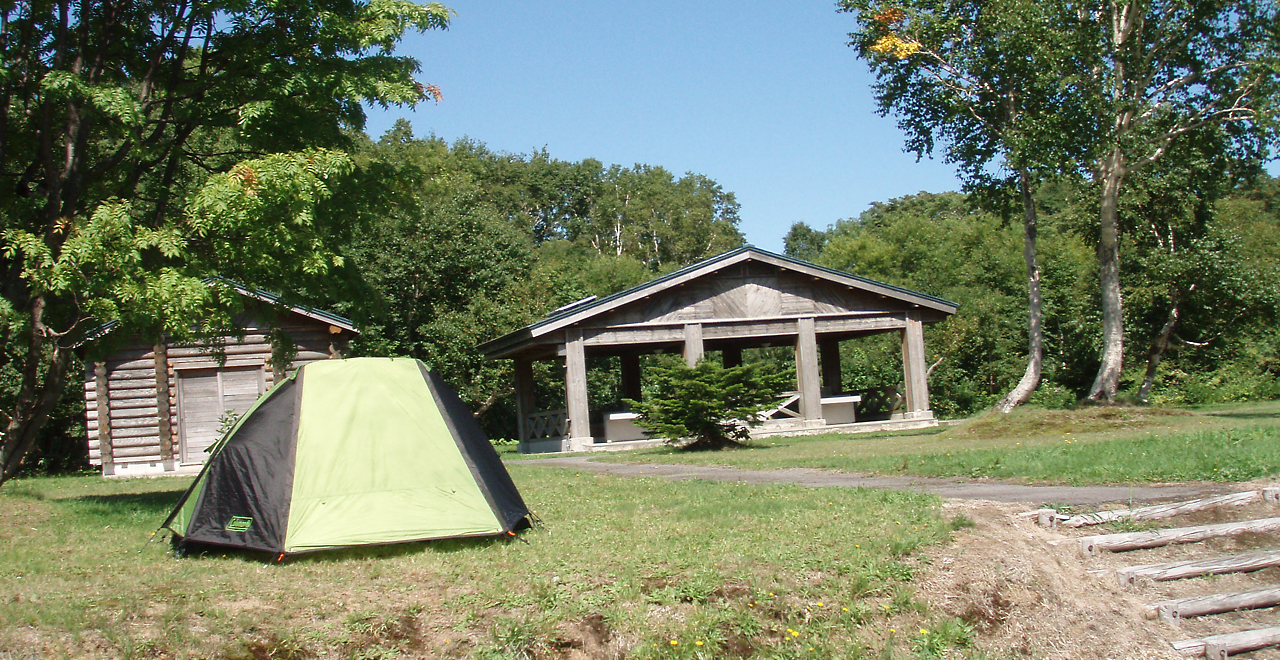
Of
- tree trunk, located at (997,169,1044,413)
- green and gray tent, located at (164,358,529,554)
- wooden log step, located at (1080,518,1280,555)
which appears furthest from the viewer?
tree trunk, located at (997,169,1044,413)

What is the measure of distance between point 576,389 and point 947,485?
12.4 metres

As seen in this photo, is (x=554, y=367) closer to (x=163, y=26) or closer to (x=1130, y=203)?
(x=1130, y=203)

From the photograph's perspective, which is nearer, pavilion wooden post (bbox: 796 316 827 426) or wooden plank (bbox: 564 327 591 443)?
wooden plank (bbox: 564 327 591 443)

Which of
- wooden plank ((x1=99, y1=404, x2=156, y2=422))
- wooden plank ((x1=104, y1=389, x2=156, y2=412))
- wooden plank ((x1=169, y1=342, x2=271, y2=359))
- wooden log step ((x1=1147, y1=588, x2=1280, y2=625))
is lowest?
wooden log step ((x1=1147, y1=588, x2=1280, y2=625))

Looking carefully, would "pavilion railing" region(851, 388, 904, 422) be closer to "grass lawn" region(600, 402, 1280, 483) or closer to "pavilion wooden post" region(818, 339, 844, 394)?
→ "pavilion wooden post" region(818, 339, 844, 394)

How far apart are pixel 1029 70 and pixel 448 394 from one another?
1664 cm

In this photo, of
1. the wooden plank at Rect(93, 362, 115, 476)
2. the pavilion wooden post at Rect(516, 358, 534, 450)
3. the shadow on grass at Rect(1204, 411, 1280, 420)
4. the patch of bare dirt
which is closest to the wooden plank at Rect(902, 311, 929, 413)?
the shadow on grass at Rect(1204, 411, 1280, 420)

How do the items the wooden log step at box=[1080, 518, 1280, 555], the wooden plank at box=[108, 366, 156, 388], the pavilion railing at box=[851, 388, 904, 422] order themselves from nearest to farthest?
the wooden log step at box=[1080, 518, 1280, 555] → the wooden plank at box=[108, 366, 156, 388] → the pavilion railing at box=[851, 388, 904, 422]

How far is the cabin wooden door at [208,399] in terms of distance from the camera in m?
20.7

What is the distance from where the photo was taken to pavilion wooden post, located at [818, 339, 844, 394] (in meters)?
28.1

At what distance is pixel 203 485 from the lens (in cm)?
780

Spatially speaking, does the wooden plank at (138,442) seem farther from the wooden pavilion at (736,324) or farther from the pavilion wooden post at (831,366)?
the pavilion wooden post at (831,366)

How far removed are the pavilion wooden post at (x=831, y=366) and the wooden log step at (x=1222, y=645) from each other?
21.2 metres

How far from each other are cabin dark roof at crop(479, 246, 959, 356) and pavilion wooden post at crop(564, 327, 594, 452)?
492mm
